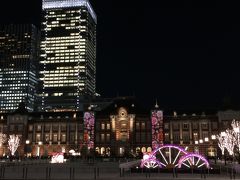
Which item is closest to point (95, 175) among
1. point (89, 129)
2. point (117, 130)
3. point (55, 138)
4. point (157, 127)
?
point (157, 127)

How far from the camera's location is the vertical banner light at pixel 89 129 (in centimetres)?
9788

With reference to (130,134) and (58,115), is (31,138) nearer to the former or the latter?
(58,115)

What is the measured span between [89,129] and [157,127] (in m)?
20.4

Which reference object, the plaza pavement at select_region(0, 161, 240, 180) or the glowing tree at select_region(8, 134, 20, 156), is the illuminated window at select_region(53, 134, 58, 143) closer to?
the glowing tree at select_region(8, 134, 20, 156)

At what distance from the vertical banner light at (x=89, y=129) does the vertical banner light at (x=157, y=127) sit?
18189 millimetres

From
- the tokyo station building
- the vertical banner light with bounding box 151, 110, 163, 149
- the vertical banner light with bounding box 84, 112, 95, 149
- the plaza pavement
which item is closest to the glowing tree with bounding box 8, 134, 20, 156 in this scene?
the tokyo station building

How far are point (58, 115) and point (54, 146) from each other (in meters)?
11.0

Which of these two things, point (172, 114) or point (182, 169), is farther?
point (172, 114)

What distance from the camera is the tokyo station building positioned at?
98.8m

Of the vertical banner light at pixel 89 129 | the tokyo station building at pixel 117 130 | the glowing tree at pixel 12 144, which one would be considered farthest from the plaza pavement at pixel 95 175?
the tokyo station building at pixel 117 130

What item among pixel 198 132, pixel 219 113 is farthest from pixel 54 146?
pixel 219 113

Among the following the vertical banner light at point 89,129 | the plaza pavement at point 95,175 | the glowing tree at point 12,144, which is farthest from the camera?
the vertical banner light at point 89,129

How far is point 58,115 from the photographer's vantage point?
111 m

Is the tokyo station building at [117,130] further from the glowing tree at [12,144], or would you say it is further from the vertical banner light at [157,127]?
the glowing tree at [12,144]
